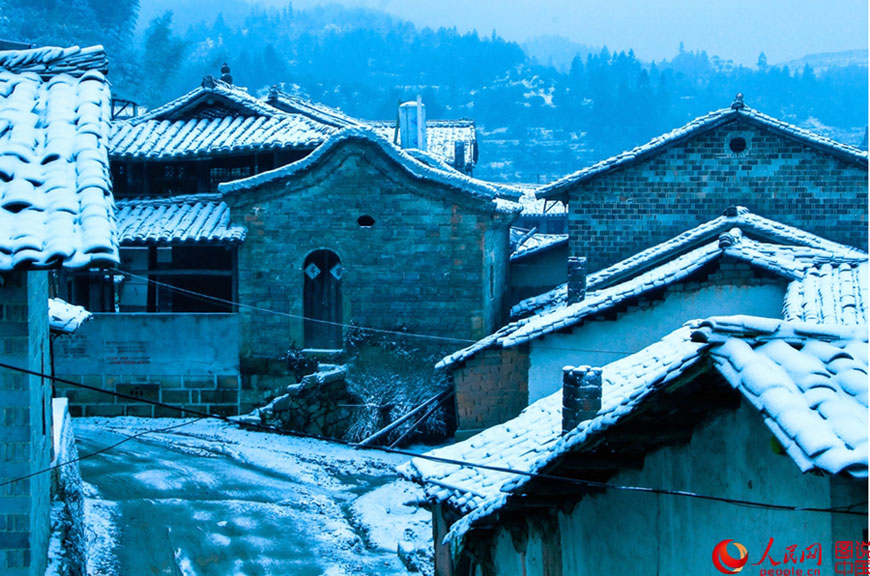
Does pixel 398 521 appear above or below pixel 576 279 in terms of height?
below

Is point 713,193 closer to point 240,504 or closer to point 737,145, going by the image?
point 737,145

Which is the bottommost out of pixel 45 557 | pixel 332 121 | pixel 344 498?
pixel 344 498

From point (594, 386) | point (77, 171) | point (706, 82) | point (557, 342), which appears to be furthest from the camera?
point (706, 82)

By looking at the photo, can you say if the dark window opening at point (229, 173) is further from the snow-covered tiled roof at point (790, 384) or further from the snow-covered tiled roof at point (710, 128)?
the snow-covered tiled roof at point (790, 384)

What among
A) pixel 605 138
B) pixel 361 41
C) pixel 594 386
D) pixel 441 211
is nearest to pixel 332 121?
pixel 441 211

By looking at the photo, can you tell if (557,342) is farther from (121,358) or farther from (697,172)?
(121,358)

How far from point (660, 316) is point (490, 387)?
12.9ft

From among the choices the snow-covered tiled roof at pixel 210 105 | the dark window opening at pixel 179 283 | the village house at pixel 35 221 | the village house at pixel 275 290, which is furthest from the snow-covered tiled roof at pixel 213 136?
the village house at pixel 35 221

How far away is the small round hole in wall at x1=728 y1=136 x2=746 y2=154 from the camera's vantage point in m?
22.7

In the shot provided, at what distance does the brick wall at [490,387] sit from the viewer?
17719mm

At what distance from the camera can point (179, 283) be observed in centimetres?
2594

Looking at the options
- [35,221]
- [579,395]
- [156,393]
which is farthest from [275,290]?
[35,221]

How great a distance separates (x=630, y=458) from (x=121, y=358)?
18144mm

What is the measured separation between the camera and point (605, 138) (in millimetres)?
86375
